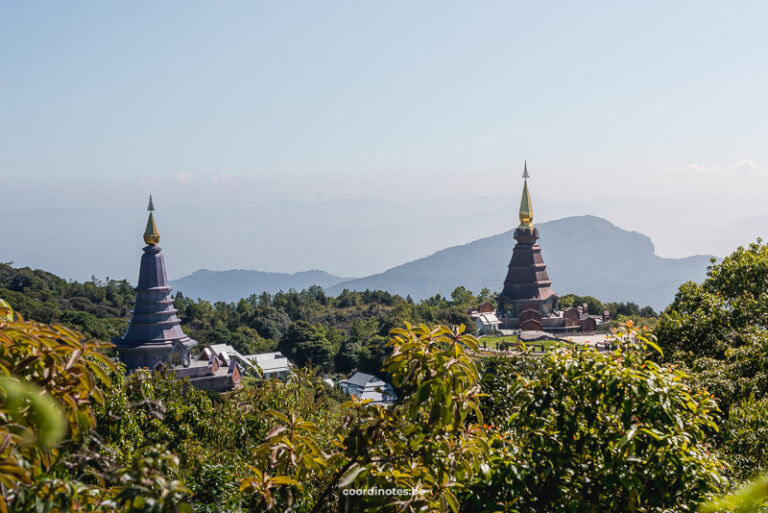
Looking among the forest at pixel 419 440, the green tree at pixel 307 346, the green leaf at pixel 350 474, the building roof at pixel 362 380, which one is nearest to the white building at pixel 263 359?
the green tree at pixel 307 346

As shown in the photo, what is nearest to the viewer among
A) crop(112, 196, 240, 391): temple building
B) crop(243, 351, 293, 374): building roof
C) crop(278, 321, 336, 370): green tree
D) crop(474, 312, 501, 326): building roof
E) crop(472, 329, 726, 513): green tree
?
crop(472, 329, 726, 513): green tree

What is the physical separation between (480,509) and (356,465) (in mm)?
1267

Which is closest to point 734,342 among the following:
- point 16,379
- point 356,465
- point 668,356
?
point 668,356

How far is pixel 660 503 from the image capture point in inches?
170

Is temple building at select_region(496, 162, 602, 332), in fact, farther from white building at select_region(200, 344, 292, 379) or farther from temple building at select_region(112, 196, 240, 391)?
temple building at select_region(112, 196, 240, 391)

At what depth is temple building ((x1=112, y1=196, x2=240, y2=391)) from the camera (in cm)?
3609

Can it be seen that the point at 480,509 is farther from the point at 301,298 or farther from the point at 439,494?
the point at 301,298

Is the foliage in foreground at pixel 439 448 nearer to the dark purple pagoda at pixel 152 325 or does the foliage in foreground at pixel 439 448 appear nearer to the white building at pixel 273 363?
the dark purple pagoda at pixel 152 325

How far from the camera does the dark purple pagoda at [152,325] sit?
1423 inches

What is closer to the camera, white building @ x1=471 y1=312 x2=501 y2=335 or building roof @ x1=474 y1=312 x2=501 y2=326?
white building @ x1=471 y1=312 x2=501 y2=335

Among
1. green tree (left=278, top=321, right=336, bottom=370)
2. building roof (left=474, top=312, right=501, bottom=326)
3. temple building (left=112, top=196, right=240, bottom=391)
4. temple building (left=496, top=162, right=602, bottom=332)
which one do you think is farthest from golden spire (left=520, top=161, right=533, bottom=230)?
temple building (left=112, top=196, right=240, bottom=391)

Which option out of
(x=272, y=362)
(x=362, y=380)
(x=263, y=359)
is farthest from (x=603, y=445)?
(x=263, y=359)

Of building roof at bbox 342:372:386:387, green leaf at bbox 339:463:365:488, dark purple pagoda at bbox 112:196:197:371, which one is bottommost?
building roof at bbox 342:372:386:387

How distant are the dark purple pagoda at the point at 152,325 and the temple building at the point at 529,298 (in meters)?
24.6
